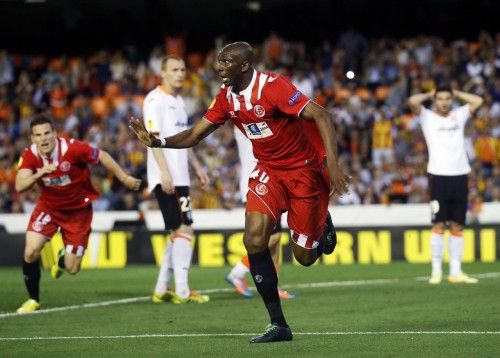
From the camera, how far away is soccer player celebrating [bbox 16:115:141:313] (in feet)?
39.4

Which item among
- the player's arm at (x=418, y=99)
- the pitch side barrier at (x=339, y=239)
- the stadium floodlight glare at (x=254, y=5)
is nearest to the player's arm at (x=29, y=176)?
the player's arm at (x=418, y=99)

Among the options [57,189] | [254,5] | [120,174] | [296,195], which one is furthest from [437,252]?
[254,5]

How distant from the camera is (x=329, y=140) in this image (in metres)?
8.91

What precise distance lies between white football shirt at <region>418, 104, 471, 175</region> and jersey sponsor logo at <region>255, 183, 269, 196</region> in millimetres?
5855

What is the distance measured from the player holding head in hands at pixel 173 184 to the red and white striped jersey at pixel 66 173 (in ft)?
2.28

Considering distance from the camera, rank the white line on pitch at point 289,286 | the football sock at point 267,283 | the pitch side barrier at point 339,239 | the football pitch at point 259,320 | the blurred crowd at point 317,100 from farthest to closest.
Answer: the blurred crowd at point 317,100 → the pitch side barrier at point 339,239 → the white line on pitch at point 289,286 → the football sock at point 267,283 → the football pitch at point 259,320

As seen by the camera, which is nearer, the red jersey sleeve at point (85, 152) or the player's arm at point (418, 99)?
the red jersey sleeve at point (85, 152)

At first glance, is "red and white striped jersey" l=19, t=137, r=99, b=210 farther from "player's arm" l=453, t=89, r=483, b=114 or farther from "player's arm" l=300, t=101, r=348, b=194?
"player's arm" l=453, t=89, r=483, b=114

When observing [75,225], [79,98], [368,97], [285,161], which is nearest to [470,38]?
[368,97]

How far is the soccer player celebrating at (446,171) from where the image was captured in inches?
585

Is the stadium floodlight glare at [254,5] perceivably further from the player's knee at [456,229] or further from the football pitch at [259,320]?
the player's knee at [456,229]

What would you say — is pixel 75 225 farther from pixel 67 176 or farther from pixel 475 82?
pixel 475 82

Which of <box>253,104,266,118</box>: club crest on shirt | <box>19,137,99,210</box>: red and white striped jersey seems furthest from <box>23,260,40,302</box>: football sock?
<box>253,104,266,118</box>: club crest on shirt

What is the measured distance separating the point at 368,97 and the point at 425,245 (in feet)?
25.4
